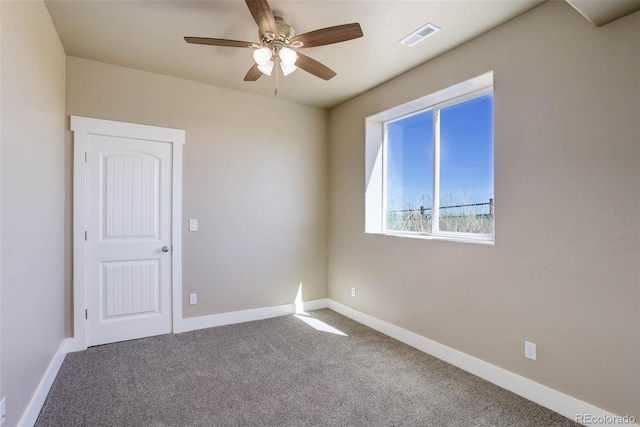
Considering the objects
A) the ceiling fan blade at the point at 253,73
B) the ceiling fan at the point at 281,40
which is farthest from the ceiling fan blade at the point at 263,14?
the ceiling fan blade at the point at 253,73

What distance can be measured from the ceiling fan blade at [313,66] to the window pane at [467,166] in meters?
1.28

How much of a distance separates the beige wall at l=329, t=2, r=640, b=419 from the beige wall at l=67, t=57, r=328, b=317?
1.79 metres

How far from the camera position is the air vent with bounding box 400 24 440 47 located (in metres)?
2.49

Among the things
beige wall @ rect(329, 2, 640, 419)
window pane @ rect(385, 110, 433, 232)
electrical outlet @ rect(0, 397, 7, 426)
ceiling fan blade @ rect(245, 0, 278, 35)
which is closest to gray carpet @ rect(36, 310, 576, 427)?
beige wall @ rect(329, 2, 640, 419)

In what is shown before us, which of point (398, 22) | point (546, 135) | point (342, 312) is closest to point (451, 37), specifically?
point (398, 22)

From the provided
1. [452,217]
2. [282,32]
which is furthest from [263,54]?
[452,217]

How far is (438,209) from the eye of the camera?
3205mm

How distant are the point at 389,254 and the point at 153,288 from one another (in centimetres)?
250

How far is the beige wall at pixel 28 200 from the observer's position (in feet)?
5.33

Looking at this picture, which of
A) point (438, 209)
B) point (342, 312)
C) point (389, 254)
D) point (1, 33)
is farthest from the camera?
point (342, 312)

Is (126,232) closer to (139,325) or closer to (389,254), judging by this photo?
(139,325)

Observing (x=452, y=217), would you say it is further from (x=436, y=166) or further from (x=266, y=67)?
(x=266, y=67)

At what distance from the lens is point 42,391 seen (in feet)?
7.13

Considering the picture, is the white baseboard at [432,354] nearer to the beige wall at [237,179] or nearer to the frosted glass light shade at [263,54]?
the beige wall at [237,179]
